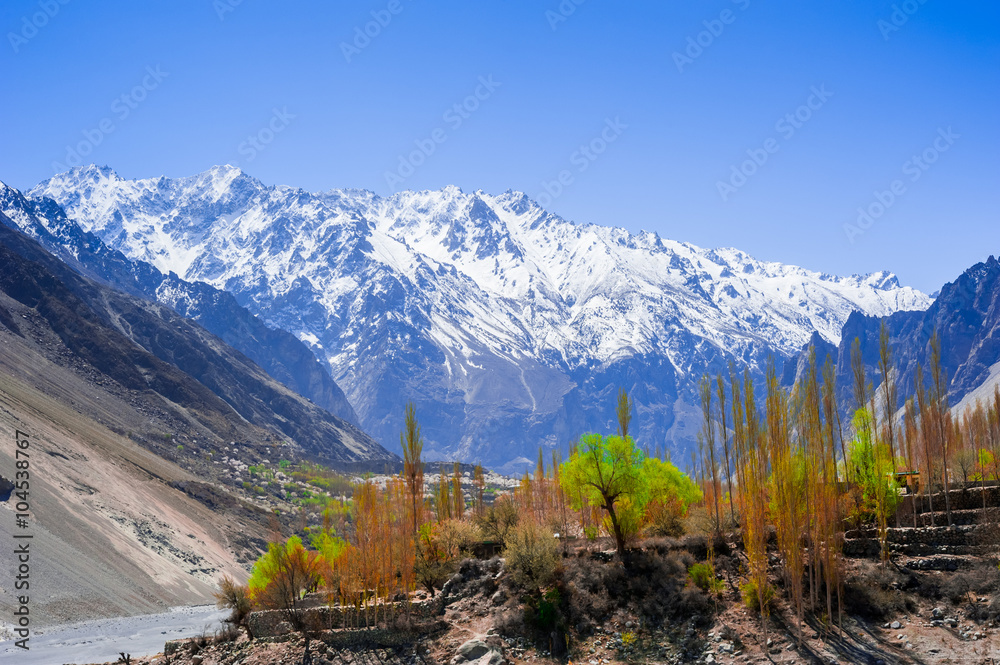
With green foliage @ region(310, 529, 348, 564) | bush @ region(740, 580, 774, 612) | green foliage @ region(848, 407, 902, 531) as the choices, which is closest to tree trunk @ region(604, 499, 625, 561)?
bush @ region(740, 580, 774, 612)

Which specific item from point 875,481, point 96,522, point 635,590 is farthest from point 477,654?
point 96,522

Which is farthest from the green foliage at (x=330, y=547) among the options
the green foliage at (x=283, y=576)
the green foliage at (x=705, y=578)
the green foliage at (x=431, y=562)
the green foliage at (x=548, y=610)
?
the green foliage at (x=705, y=578)

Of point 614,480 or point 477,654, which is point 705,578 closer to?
point 614,480

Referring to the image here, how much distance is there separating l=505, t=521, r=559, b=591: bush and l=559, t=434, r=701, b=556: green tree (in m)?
4.10

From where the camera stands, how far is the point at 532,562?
42469mm

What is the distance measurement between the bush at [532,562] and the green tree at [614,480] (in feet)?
13.4

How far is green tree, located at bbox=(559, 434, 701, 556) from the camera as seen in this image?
45.9 meters

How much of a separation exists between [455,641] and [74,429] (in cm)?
10922

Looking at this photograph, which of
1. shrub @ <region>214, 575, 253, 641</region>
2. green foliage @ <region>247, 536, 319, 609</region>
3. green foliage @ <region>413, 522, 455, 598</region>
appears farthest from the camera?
green foliage @ <region>247, 536, 319, 609</region>

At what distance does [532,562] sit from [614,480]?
22.1 feet

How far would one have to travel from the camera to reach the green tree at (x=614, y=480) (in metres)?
45.9

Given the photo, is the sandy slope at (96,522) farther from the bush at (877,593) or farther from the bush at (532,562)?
the bush at (877,593)

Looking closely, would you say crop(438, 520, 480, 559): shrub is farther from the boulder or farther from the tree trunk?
the boulder

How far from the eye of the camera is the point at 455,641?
4062 cm
